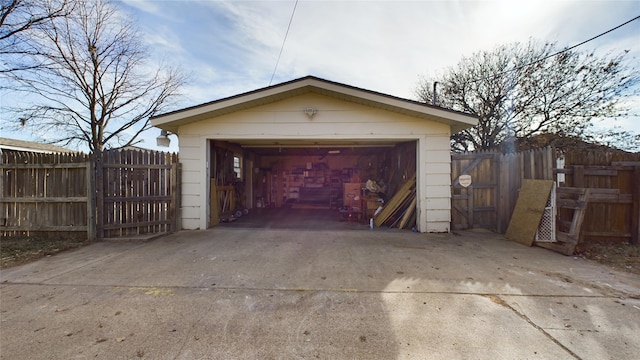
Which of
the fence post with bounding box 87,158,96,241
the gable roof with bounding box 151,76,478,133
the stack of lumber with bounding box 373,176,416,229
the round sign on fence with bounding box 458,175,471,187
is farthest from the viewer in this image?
the stack of lumber with bounding box 373,176,416,229

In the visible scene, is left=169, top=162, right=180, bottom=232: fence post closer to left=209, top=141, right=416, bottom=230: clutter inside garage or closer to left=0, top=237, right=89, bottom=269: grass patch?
left=209, top=141, right=416, bottom=230: clutter inside garage

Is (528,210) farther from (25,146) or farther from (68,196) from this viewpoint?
(25,146)

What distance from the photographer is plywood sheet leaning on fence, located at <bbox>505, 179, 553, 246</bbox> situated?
4836mm

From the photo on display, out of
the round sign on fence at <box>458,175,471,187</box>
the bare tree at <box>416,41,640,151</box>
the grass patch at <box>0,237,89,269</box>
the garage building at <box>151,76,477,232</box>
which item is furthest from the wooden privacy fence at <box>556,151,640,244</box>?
the grass patch at <box>0,237,89,269</box>

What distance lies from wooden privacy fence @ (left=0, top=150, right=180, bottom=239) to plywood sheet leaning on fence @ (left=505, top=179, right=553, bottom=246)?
791 cm

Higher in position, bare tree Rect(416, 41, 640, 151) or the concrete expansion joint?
bare tree Rect(416, 41, 640, 151)

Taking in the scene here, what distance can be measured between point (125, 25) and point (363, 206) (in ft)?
43.5

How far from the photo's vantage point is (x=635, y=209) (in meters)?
4.82

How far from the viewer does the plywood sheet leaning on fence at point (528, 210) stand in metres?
4.84

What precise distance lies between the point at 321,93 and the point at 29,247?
21.0 feet

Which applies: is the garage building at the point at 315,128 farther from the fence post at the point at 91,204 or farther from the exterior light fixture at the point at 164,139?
the fence post at the point at 91,204

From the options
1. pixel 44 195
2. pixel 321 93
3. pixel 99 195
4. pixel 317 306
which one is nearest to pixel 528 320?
pixel 317 306

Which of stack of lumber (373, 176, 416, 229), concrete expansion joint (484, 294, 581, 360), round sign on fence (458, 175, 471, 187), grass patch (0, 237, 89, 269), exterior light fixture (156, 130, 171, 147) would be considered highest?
exterior light fixture (156, 130, 171, 147)

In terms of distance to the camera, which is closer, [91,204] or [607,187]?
[607,187]
